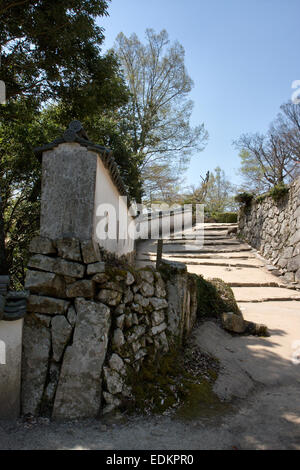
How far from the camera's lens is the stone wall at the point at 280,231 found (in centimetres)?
998

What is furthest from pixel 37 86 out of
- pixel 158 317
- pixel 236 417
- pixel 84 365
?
pixel 236 417

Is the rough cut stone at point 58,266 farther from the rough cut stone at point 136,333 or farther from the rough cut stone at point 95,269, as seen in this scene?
the rough cut stone at point 136,333

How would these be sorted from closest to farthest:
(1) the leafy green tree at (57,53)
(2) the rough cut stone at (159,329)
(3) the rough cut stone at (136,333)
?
(3) the rough cut stone at (136,333) < (2) the rough cut stone at (159,329) < (1) the leafy green tree at (57,53)

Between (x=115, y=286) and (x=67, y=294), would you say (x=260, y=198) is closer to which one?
(x=115, y=286)

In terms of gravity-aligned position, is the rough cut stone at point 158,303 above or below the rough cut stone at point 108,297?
below

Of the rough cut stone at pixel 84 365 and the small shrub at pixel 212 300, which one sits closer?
the rough cut stone at pixel 84 365

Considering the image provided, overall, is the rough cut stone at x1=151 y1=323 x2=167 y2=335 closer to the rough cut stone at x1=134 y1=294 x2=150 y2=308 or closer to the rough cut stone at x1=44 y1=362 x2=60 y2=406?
the rough cut stone at x1=134 y1=294 x2=150 y2=308

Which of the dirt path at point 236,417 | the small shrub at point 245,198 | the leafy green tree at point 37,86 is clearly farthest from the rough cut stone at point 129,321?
the small shrub at point 245,198

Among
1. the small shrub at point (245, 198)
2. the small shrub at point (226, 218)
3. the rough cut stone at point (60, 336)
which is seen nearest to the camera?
the rough cut stone at point (60, 336)

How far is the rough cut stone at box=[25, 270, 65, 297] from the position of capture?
3611mm

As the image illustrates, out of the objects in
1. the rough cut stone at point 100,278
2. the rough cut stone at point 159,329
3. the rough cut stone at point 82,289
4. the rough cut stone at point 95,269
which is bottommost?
the rough cut stone at point 159,329

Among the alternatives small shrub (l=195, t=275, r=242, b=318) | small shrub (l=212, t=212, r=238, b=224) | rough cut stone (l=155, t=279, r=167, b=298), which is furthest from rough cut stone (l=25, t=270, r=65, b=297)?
small shrub (l=212, t=212, r=238, b=224)
